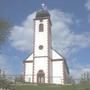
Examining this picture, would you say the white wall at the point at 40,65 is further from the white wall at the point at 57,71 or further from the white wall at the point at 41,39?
the white wall at the point at 57,71

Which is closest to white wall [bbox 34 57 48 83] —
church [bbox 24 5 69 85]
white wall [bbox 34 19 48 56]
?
church [bbox 24 5 69 85]

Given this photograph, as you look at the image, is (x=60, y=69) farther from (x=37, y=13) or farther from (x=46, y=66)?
(x=37, y=13)

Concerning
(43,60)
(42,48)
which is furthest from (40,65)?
(42,48)

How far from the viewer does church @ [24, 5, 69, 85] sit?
188 feet

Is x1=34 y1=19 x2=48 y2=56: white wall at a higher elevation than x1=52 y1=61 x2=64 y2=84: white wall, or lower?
higher

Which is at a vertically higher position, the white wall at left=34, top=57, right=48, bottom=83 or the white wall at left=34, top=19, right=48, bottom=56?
the white wall at left=34, top=19, right=48, bottom=56

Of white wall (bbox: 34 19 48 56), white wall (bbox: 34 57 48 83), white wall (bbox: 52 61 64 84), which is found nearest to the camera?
white wall (bbox: 34 57 48 83)

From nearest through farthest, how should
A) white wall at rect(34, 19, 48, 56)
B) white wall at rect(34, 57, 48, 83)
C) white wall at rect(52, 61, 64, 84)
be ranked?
white wall at rect(34, 57, 48, 83) → white wall at rect(52, 61, 64, 84) → white wall at rect(34, 19, 48, 56)

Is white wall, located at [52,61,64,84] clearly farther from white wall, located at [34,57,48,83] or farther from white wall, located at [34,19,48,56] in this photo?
white wall, located at [34,19,48,56]

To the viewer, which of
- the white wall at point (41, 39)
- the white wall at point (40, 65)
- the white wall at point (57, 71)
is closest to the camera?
the white wall at point (40, 65)

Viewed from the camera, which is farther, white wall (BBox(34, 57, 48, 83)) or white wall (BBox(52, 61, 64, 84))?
white wall (BBox(52, 61, 64, 84))

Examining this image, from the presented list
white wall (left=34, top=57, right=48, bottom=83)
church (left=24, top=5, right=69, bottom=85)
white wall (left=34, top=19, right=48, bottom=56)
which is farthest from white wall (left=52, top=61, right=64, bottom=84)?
white wall (left=34, top=19, right=48, bottom=56)

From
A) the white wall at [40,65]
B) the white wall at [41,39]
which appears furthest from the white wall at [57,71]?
the white wall at [41,39]

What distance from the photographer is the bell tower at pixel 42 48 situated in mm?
57125
